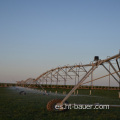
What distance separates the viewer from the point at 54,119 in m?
11.9

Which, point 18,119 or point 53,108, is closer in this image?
point 18,119

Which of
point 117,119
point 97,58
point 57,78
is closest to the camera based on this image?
point 117,119

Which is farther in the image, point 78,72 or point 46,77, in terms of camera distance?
point 46,77

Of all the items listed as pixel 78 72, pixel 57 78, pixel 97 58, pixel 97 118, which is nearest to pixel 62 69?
pixel 78 72

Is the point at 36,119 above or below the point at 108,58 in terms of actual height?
below

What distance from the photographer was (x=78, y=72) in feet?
172

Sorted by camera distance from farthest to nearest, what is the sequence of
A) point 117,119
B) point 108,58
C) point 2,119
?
point 108,58
point 117,119
point 2,119

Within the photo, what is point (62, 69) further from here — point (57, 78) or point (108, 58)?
point (108, 58)

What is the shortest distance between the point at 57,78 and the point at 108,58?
1804 inches

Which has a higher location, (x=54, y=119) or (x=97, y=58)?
(x=97, y=58)

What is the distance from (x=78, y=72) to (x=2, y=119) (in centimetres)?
4134

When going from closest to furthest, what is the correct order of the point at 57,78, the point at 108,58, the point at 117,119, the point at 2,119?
the point at 2,119 < the point at 117,119 < the point at 108,58 < the point at 57,78

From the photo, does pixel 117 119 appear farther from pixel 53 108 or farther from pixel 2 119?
pixel 2 119

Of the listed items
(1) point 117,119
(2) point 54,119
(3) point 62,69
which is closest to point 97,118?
(1) point 117,119
